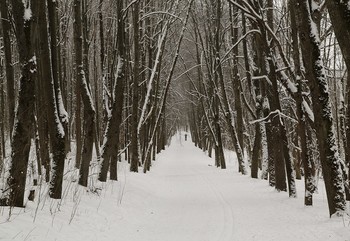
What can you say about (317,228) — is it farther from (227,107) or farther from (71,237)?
(227,107)

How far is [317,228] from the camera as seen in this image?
715 centimetres

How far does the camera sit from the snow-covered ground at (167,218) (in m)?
6.27

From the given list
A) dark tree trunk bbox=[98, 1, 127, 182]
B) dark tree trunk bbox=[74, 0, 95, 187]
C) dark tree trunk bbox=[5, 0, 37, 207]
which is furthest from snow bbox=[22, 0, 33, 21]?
dark tree trunk bbox=[98, 1, 127, 182]

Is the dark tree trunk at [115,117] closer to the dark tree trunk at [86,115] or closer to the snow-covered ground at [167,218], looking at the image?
the snow-covered ground at [167,218]

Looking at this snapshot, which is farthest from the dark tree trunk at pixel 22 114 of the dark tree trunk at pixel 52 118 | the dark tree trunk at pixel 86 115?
the dark tree trunk at pixel 86 115

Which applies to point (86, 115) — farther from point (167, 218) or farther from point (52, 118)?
point (167, 218)

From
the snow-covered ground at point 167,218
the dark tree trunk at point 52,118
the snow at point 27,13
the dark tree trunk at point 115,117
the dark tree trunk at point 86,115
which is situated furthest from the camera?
the dark tree trunk at point 115,117

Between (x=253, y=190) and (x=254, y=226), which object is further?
(x=253, y=190)

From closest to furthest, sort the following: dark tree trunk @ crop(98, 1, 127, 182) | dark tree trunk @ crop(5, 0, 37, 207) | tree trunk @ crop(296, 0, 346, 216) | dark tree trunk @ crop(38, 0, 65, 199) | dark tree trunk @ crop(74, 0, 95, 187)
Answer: dark tree trunk @ crop(5, 0, 37, 207) → tree trunk @ crop(296, 0, 346, 216) → dark tree trunk @ crop(38, 0, 65, 199) → dark tree trunk @ crop(74, 0, 95, 187) → dark tree trunk @ crop(98, 1, 127, 182)

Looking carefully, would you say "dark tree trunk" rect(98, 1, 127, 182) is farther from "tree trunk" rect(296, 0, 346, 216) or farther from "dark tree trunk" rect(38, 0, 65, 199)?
"tree trunk" rect(296, 0, 346, 216)

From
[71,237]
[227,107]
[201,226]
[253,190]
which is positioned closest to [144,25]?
[227,107]

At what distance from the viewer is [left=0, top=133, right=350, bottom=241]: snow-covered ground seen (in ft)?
20.6

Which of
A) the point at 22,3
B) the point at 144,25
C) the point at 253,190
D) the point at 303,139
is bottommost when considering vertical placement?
the point at 253,190

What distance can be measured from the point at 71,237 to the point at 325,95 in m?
5.67
